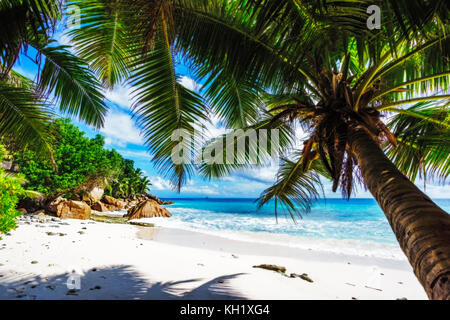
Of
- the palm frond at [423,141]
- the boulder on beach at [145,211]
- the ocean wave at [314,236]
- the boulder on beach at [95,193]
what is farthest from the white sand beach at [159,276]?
the boulder on beach at [95,193]

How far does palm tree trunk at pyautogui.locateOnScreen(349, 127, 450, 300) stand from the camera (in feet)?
3.34

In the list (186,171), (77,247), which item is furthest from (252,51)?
(77,247)

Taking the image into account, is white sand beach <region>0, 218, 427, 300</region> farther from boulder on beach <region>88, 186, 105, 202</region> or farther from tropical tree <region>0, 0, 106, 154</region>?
boulder on beach <region>88, 186, 105, 202</region>

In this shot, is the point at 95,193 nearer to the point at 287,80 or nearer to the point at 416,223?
the point at 287,80

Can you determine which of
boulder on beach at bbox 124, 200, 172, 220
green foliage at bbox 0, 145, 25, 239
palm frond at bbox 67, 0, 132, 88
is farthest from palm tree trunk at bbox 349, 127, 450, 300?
boulder on beach at bbox 124, 200, 172, 220

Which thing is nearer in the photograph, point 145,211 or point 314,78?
point 314,78

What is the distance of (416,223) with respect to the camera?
1199 mm

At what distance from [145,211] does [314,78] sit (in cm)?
1614

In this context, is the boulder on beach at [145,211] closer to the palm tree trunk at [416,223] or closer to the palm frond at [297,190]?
the palm frond at [297,190]

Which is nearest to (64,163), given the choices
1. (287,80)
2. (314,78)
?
(287,80)

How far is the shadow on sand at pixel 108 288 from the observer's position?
267cm

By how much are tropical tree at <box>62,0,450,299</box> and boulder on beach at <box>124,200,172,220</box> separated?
44.1 ft

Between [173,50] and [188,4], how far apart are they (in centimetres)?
61

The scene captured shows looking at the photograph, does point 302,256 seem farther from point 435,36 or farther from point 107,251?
point 435,36
